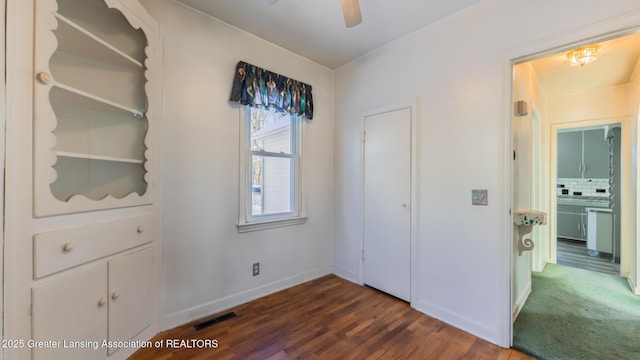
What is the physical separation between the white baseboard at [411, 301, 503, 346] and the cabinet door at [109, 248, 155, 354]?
229cm

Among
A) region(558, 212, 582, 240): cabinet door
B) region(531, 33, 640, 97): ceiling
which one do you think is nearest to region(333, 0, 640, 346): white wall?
region(531, 33, 640, 97): ceiling

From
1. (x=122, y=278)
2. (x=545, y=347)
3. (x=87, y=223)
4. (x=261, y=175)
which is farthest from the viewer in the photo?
(x=261, y=175)

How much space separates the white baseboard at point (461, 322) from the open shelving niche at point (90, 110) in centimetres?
255

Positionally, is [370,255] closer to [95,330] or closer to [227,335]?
[227,335]

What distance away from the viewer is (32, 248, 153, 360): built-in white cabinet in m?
1.21

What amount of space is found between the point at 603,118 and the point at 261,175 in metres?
4.62

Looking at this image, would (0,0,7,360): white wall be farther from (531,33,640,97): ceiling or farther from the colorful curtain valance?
(531,33,640,97): ceiling

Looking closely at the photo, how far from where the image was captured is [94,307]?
4.73 feet

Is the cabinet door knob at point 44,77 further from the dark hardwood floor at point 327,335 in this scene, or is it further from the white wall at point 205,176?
the dark hardwood floor at point 327,335

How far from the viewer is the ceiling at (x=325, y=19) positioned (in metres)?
2.01

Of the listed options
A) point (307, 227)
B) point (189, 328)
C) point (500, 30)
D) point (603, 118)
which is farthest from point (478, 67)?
point (189, 328)

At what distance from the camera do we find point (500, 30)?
187 centimetres

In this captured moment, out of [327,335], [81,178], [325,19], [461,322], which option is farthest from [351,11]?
[461,322]

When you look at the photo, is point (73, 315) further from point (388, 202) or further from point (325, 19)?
point (325, 19)
